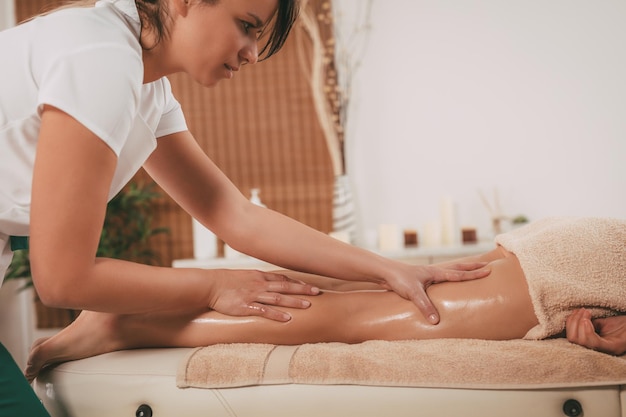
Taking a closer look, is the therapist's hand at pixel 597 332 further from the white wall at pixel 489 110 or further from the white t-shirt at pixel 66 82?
the white wall at pixel 489 110

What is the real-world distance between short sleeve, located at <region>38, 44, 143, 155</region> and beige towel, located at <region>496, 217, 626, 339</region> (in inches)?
30.7

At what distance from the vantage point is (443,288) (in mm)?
1219

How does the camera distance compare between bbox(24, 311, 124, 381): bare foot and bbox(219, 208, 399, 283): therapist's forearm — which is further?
bbox(219, 208, 399, 283): therapist's forearm

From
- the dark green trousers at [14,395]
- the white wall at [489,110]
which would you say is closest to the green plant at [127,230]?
the white wall at [489,110]

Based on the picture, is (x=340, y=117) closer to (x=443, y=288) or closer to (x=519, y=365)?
(x=443, y=288)

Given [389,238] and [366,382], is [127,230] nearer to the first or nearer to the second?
[389,238]

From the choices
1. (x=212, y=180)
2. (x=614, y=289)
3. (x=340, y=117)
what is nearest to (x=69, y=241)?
(x=212, y=180)

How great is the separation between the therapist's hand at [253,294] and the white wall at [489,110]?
6.96ft

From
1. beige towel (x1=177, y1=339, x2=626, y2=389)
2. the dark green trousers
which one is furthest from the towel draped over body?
the dark green trousers

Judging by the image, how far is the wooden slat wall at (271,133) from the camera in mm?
3357

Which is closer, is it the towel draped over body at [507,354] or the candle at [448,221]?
the towel draped over body at [507,354]

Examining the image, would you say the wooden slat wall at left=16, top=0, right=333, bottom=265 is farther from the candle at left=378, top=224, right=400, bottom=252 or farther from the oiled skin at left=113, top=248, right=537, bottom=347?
the oiled skin at left=113, top=248, right=537, bottom=347

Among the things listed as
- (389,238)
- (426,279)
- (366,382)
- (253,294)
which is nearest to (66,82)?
(253,294)

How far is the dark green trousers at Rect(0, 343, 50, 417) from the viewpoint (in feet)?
2.98
